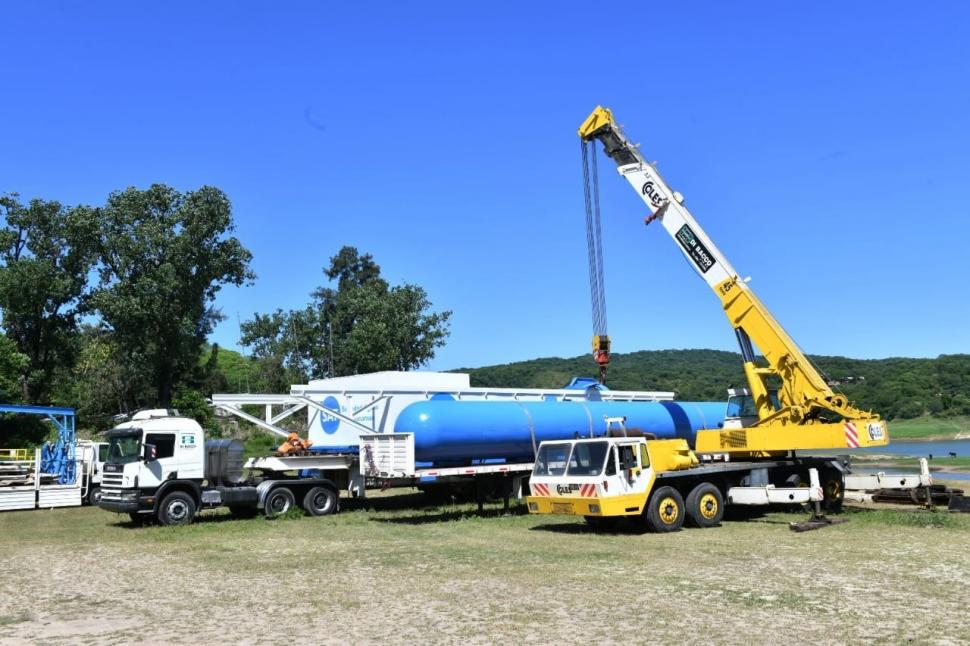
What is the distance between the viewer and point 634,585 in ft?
36.4

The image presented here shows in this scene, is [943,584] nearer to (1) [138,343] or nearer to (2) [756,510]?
(2) [756,510]

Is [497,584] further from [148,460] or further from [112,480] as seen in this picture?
[112,480]

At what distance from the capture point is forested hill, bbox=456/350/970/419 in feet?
253

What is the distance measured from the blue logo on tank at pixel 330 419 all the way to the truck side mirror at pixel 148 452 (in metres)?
5.89

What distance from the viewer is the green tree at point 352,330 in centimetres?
6222

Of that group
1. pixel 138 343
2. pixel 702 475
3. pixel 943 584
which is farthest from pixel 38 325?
pixel 943 584

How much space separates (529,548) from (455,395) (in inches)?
390

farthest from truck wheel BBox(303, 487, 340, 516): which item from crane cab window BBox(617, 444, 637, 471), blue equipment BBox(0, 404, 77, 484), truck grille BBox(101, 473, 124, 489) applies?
blue equipment BBox(0, 404, 77, 484)

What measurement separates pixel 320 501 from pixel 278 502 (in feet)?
3.74

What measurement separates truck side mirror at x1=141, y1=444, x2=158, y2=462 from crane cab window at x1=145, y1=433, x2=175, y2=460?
0.10 meters

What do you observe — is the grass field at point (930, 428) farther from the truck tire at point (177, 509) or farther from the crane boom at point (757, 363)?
the truck tire at point (177, 509)

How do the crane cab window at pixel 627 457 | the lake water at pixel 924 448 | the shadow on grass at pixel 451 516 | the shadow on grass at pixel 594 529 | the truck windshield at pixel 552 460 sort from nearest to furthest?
the crane cab window at pixel 627 457 < the shadow on grass at pixel 594 529 < the truck windshield at pixel 552 460 < the shadow on grass at pixel 451 516 < the lake water at pixel 924 448

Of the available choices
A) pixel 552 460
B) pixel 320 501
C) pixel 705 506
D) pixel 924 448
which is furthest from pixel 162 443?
pixel 924 448

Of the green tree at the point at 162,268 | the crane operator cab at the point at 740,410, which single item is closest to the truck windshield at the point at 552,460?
the crane operator cab at the point at 740,410
